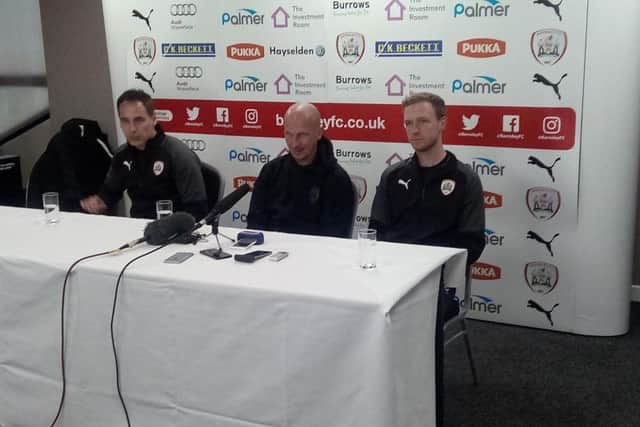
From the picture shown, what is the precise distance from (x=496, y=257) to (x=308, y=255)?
1.69 meters

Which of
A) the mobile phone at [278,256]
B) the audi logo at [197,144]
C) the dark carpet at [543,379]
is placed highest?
the audi logo at [197,144]

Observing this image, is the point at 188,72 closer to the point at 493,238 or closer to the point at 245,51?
the point at 245,51

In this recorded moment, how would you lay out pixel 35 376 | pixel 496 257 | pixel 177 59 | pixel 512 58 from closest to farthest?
pixel 35 376, pixel 512 58, pixel 496 257, pixel 177 59

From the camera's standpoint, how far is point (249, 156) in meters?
4.36

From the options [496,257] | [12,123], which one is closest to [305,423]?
[496,257]

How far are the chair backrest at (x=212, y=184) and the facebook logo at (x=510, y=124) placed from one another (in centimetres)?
147

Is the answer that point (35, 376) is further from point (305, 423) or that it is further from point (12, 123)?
point (12, 123)

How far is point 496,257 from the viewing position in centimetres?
373

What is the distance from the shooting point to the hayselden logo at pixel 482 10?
11.4 ft

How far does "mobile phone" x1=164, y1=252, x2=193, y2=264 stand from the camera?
230cm

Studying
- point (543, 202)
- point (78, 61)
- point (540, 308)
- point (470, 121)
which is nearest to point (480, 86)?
point (470, 121)

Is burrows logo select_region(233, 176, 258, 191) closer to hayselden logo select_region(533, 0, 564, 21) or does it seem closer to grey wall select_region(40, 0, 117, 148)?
grey wall select_region(40, 0, 117, 148)

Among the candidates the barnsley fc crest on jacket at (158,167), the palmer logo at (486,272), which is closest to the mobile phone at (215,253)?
the barnsley fc crest on jacket at (158,167)

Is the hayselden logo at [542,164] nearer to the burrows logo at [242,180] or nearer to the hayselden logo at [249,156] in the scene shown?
the hayselden logo at [249,156]
